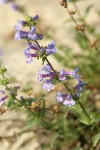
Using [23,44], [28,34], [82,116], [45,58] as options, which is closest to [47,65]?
[45,58]

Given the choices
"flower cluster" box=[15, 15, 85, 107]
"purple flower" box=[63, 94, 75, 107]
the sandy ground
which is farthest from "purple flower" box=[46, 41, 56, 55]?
the sandy ground

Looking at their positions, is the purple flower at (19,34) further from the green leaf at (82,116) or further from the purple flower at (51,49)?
the green leaf at (82,116)

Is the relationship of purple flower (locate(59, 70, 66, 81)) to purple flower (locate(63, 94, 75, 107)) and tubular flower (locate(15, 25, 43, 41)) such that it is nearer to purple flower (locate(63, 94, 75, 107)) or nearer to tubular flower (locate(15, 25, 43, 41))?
purple flower (locate(63, 94, 75, 107))

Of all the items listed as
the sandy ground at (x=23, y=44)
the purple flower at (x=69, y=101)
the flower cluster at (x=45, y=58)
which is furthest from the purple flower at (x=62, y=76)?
the sandy ground at (x=23, y=44)

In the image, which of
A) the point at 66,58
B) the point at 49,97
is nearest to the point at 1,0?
the point at 66,58

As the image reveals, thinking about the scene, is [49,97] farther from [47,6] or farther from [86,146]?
[47,6]

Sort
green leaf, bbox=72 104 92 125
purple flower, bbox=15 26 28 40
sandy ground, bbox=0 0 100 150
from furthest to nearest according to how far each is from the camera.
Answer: sandy ground, bbox=0 0 100 150
green leaf, bbox=72 104 92 125
purple flower, bbox=15 26 28 40
